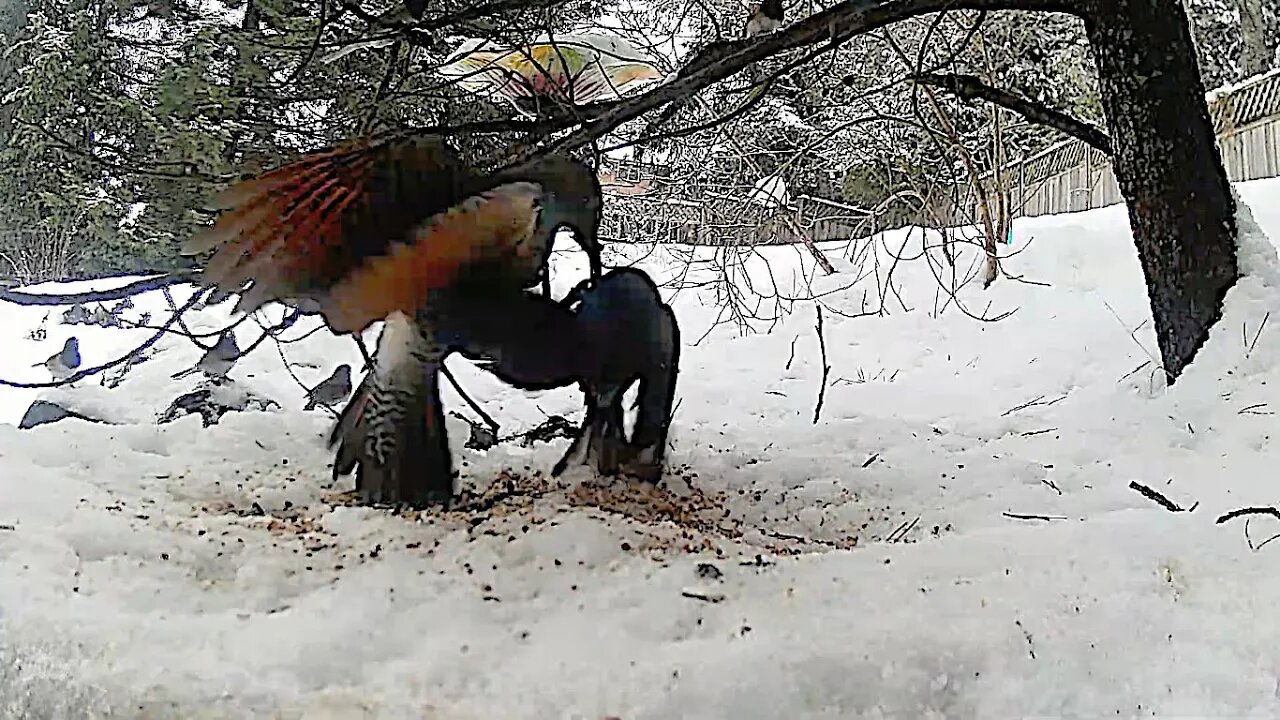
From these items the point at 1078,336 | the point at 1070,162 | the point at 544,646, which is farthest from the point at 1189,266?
the point at 1070,162

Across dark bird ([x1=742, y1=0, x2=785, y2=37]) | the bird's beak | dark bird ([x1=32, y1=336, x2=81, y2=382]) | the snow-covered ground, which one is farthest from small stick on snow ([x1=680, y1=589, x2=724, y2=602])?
dark bird ([x1=32, y1=336, x2=81, y2=382])

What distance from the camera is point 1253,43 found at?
320 centimetres

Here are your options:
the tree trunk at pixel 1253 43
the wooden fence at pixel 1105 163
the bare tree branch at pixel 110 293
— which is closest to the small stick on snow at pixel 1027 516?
the bare tree branch at pixel 110 293

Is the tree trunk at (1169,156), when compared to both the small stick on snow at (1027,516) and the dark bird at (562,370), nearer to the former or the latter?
the small stick on snow at (1027,516)

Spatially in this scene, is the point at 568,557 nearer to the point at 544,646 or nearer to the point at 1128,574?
the point at 544,646

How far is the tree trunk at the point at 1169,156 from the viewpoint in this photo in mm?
1240

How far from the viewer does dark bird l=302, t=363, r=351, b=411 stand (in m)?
1.53

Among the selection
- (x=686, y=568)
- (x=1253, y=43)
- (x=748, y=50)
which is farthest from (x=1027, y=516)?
(x=1253, y=43)

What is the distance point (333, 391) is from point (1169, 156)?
1.23 meters

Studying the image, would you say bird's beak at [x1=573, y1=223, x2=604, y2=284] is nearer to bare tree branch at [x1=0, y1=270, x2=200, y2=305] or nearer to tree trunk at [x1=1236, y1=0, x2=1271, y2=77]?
bare tree branch at [x1=0, y1=270, x2=200, y2=305]

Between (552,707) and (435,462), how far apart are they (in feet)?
1.54

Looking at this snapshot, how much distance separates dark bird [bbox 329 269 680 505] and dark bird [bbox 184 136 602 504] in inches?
0.7

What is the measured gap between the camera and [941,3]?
3.43 ft

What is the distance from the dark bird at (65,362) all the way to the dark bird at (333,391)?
32 centimetres
